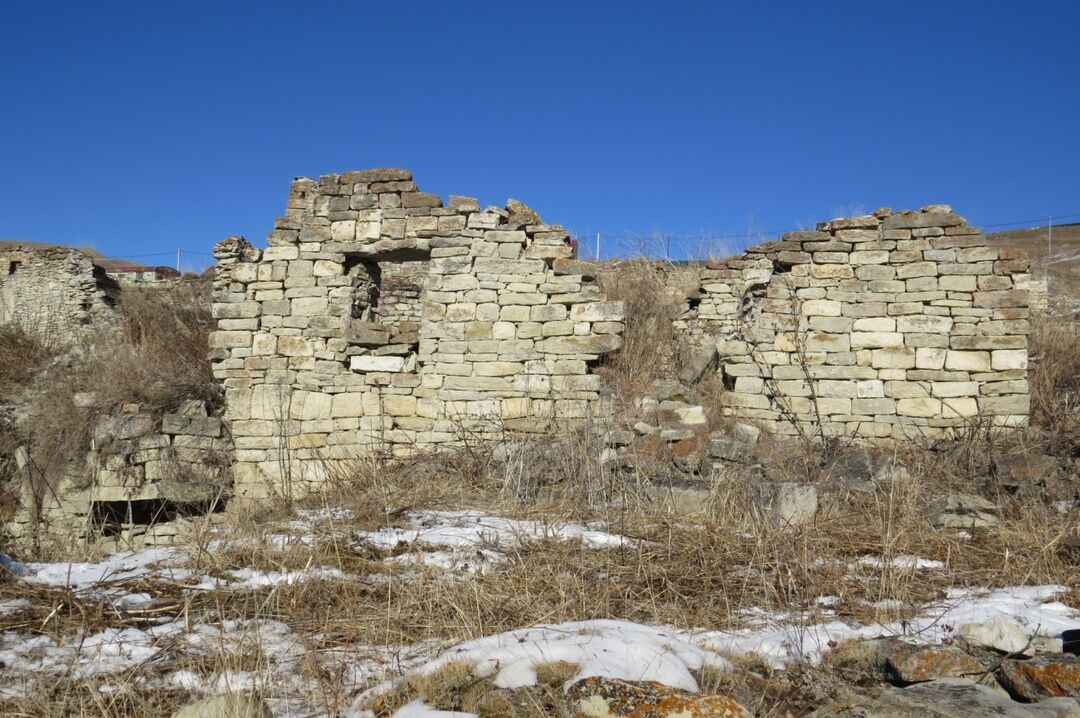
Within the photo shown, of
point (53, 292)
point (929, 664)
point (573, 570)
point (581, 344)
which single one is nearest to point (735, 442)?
point (581, 344)

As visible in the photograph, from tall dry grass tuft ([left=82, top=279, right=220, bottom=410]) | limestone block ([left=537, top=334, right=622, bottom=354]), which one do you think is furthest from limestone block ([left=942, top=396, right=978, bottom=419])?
tall dry grass tuft ([left=82, top=279, right=220, bottom=410])

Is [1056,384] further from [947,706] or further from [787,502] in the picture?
[947,706]

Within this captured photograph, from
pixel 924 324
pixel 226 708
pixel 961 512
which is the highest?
pixel 924 324

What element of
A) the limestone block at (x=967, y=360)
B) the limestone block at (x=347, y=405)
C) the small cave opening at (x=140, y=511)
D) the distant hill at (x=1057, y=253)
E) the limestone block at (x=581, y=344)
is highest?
the distant hill at (x=1057, y=253)

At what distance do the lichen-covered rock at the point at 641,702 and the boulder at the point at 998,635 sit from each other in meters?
1.22

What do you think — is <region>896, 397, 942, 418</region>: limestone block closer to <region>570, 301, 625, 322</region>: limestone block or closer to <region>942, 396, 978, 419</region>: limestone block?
<region>942, 396, 978, 419</region>: limestone block

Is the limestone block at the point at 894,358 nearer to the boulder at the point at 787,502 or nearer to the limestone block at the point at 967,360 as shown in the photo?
the limestone block at the point at 967,360

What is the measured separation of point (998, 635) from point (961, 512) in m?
2.00

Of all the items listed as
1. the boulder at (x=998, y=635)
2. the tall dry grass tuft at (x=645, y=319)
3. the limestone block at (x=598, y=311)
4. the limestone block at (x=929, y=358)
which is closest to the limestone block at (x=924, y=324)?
the limestone block at (x=929, y=358)

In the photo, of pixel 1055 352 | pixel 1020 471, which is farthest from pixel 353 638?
pixel 1055 352

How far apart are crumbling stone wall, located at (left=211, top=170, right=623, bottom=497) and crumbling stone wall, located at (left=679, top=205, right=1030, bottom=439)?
1.50 m

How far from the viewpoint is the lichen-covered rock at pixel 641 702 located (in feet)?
8.14

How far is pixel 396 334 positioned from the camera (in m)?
7.31

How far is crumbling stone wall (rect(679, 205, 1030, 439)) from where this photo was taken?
6887 mm
